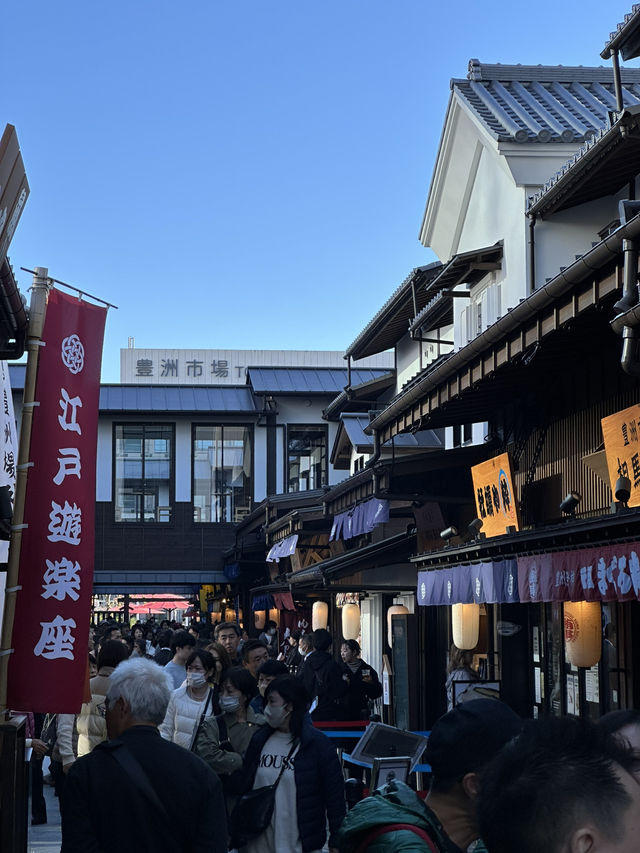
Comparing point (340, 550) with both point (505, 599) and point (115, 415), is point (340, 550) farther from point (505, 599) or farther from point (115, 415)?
point (115, 415)

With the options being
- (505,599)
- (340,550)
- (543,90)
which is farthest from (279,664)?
(340,550)

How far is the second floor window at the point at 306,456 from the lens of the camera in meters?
42.1

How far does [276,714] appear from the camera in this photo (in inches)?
286

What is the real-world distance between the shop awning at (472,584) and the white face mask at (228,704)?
3.93 m

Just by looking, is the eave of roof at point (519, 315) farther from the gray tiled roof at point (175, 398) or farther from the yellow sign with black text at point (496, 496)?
the gray tiled roof at point (175, 398)

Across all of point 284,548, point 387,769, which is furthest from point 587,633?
point 284,548

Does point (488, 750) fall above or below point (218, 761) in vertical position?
above

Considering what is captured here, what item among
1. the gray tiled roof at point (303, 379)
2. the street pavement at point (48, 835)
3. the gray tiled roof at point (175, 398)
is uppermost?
the gray tiled roof at point (303, 379)

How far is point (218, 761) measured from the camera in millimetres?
7852

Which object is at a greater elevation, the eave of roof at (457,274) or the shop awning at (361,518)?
the eave of roof at (457,274)

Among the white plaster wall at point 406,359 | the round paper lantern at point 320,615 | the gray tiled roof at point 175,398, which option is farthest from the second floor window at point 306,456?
the round paper lantern at point 320,615

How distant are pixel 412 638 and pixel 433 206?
8387mm

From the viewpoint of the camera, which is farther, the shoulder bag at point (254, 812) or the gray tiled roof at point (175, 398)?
the gray tiled roof at point (175, 398)

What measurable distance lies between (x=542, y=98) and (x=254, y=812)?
15054 millimetres
